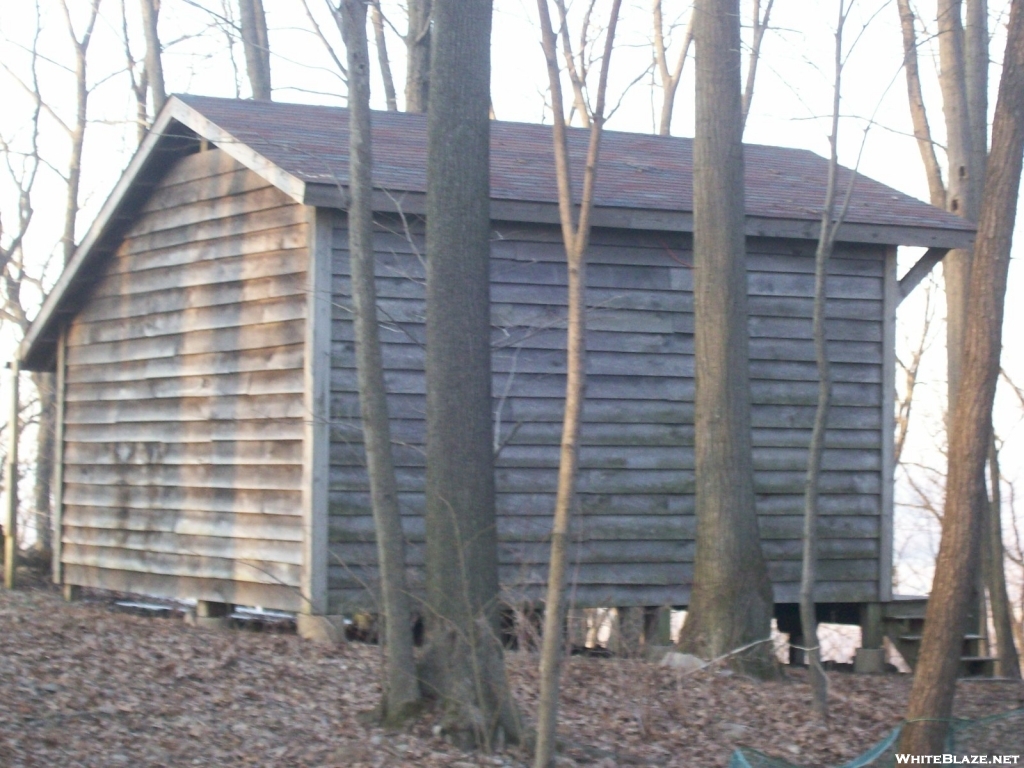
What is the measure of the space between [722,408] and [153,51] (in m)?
14.8

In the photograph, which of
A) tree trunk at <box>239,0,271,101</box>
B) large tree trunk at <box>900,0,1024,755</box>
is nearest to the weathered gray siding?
large tree trunk at <box>900,0,1024,755</box>

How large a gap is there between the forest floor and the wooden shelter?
1172mm

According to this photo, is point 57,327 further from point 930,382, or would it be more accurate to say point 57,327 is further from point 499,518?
point 930,382

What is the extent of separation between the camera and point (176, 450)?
37.2 ft

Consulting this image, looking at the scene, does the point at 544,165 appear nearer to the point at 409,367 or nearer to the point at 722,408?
the point at 409,367

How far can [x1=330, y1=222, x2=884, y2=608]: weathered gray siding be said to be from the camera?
9.96 m

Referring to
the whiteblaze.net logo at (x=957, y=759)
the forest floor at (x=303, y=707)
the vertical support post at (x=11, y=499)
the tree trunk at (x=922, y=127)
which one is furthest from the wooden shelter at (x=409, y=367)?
the tree trunk at (x=922, y=127)

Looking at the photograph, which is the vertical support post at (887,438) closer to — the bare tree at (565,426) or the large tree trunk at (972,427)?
the large tree trunk at (972,427)

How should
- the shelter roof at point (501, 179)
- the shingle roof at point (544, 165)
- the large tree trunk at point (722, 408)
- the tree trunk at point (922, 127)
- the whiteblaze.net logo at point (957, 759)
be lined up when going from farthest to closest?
the tree trunk at point (922, 127), the shingle roof at point (544, 165), the shelter roof at point (501, 179), the large tree trunk at point (722, 408), the whiteblaze.net logo at point (957, 759)

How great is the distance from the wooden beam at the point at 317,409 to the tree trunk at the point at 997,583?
26.5 ft

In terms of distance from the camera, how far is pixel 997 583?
1473 cm

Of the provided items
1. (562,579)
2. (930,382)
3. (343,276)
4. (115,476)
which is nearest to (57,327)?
(115,476)

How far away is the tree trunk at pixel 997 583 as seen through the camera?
1362 cm

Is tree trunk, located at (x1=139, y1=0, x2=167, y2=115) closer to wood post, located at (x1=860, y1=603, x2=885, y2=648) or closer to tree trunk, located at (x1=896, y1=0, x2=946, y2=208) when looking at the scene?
tree trunk, located at (x1=896, y1=0, x2=946, y2=208)
